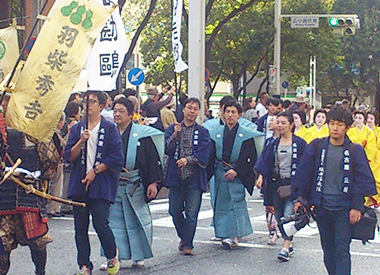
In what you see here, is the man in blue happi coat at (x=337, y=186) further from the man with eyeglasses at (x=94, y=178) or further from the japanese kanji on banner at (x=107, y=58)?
the japanese kanji on banner at (x=107, y=58)

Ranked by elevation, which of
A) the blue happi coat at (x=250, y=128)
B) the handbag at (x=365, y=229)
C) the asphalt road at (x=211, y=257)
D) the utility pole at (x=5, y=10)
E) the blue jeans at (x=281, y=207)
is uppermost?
the utility pole at (x=5, y=10)

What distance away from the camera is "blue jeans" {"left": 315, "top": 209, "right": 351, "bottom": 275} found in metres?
6.09

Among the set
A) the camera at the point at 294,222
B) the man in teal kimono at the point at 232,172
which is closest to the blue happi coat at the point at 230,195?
the man in teal kimono at the point at 232,172

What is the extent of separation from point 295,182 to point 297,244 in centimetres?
288

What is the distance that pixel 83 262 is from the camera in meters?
6.78

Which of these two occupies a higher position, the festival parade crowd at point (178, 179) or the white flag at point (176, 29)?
the white flag at point (176, 29)

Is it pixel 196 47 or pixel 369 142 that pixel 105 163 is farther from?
pixel 196 47

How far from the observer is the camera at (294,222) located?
658 cm

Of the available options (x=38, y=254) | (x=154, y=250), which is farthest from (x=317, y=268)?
(x=38, y=254)

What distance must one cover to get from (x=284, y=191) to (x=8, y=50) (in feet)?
11.1

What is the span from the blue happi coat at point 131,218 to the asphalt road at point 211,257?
0.22 metres

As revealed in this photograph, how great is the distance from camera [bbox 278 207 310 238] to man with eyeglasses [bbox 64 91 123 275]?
1.75 meters

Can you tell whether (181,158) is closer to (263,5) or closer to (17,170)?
(17,170)

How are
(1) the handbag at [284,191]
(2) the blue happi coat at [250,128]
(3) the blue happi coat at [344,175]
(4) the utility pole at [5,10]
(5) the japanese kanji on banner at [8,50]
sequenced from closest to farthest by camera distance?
(3) the blue happi coat at [344,175], (5) the japanese kanji on banner at [8,50], (1) the handbag at [284,191], (2) the blue happi coat at [250,128], (4) the utility pole at [5,10]
